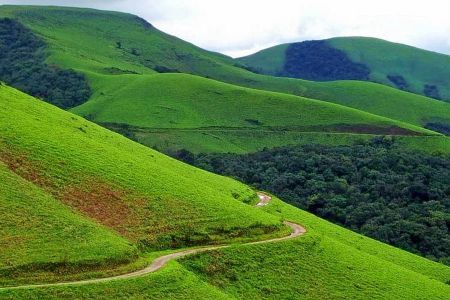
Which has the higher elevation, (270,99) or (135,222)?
(270,99)

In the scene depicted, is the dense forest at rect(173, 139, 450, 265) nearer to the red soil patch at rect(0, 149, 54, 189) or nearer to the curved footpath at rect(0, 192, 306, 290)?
the curved footpath at rect(0, 192, 306, 290)

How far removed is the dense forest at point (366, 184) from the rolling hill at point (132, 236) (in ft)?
104

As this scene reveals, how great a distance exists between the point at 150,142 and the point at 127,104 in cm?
2970

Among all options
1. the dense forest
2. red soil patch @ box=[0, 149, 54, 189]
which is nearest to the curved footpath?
red soil patch @ box=[0, 149, 54, 189]

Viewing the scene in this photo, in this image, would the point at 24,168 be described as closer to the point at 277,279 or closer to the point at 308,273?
the point at 277,279

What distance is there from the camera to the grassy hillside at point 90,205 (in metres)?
39.2

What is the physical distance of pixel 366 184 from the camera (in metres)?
117

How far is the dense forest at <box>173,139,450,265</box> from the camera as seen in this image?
91.2 m

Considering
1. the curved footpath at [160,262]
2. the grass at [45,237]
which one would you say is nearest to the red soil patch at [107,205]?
the grass at [45,237]

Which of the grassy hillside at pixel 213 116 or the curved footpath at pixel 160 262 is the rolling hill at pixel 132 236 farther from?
the grassy hillside at pixel 213 116

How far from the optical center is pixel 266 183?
121m

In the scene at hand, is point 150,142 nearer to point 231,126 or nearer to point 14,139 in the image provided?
point 231,126

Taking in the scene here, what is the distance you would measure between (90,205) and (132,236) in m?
4.46

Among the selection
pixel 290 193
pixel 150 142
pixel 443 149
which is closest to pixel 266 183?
pixel 290 193
